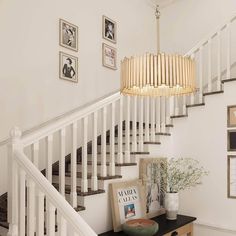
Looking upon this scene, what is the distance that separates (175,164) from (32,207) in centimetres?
227

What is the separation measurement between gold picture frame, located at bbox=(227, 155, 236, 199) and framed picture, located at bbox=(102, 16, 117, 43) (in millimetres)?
2361

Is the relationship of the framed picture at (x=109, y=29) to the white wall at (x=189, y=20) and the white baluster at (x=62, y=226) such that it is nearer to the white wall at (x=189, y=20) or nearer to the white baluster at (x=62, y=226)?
the white wall at (x=189, y=20)

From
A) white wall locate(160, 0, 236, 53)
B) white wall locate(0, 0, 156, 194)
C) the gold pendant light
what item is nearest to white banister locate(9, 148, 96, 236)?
the gold pendant light

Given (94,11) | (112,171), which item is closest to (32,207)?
(112,171)

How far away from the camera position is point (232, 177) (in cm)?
353

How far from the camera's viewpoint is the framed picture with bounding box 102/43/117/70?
4461mm

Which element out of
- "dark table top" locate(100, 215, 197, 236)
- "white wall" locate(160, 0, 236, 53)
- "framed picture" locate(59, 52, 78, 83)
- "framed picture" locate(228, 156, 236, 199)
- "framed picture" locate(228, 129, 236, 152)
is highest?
"white wall" locate(160, 0, 236, 53)

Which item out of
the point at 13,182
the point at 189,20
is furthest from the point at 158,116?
the point at 189,20

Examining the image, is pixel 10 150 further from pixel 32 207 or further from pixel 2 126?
pixel 2 126

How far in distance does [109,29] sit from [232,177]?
2.64 metres

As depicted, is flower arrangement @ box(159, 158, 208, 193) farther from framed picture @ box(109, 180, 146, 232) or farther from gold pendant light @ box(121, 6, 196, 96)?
gold pendant light @ box(121, 6, 196, 96)

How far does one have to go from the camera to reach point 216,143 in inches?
145

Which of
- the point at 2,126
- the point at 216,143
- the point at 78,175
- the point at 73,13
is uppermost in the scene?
the point at 73,13

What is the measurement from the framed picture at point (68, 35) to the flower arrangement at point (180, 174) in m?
1.86
